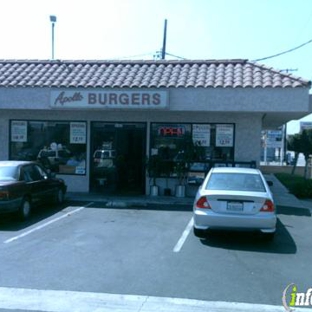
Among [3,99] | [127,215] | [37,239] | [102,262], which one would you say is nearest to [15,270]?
[102,262]

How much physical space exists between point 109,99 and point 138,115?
1.53 m

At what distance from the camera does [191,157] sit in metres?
13.6

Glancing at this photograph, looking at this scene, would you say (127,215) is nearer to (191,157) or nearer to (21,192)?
(21,192)

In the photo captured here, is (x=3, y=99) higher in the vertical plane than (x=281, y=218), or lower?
higher

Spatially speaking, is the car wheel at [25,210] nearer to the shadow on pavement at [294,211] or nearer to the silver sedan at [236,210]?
the silver sedan at [236,210]

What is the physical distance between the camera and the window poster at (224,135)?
14078 millimetres

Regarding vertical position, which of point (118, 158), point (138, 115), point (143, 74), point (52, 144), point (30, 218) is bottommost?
point (30, 218)

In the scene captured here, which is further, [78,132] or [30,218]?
[78,132]

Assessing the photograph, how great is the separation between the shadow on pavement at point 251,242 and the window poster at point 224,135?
5.27 metres

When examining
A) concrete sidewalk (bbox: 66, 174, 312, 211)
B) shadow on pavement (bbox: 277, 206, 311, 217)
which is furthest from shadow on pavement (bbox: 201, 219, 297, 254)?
concrete sidewalk (bbox: 66, 174, 312, 211)

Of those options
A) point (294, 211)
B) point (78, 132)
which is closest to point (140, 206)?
point (78, 132)

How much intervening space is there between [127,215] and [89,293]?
5518 millimetres

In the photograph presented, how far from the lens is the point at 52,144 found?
49.5 feet

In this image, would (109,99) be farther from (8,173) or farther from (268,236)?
(268,236)
